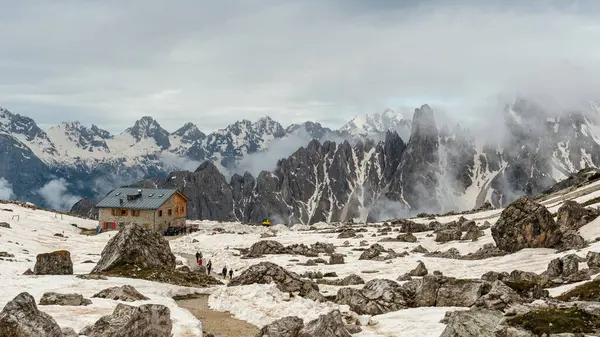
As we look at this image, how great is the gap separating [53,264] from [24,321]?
27.8m

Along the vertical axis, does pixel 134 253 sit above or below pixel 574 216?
below

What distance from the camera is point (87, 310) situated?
110ft

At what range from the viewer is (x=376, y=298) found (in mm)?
38188

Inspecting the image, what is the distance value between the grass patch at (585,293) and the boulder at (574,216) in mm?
37715

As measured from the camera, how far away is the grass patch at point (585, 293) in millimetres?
30362

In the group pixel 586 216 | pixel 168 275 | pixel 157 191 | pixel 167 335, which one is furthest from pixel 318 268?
pixel 157 191

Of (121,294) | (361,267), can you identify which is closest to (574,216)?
(361,267)

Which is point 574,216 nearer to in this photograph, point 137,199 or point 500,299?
point 500,299

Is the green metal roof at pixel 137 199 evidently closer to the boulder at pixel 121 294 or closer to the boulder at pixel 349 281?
the boulder at pixel 349 281

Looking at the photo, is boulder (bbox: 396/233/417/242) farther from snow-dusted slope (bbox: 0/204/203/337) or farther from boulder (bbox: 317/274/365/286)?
snow-dusted slope (bbox: 0/204/203/337)

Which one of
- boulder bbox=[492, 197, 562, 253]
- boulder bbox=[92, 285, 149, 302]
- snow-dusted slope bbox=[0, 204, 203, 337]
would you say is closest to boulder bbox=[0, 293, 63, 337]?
A: snow-dusted slope bbox=[0, 204, 203, 337]

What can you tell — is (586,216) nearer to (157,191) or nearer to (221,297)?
(221,297)

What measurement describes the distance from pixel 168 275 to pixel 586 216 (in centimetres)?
5041

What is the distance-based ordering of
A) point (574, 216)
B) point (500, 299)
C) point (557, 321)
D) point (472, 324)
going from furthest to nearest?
point (574, 216)
point (500, 299)
point (472, 324)
point (557, 321)
